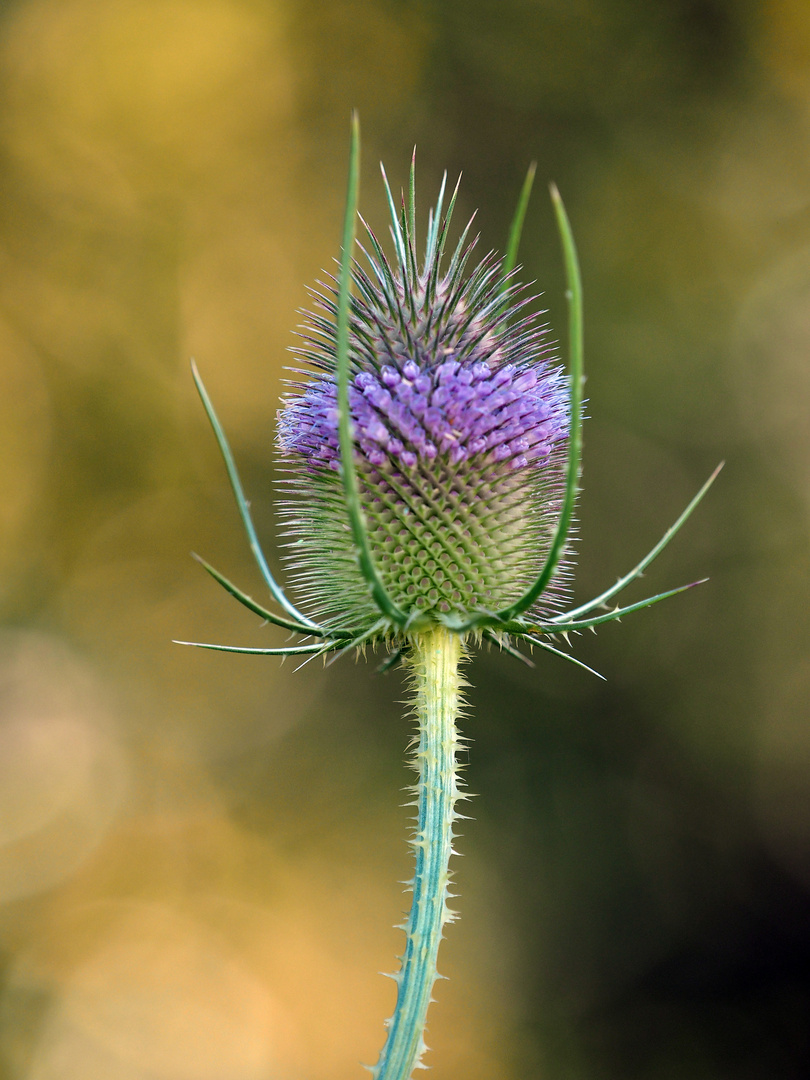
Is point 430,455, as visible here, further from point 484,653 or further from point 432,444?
point 484,653

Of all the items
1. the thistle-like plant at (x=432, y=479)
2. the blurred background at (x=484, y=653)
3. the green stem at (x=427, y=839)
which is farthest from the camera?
the blurred background at (x=484, y=653)

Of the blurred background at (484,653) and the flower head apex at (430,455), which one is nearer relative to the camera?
the flower head apex at (430,455)

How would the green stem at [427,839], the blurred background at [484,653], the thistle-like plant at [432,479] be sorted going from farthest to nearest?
the blurred background at [484,653]
the thistle-like plant at [432,479]
the green stem at [427,839]

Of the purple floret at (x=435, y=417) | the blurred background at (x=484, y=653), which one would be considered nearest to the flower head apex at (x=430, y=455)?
the purple floret at (x=435, y=417)

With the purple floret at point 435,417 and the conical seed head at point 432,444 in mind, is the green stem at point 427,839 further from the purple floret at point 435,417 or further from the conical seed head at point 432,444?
the purple floret at point 435,417

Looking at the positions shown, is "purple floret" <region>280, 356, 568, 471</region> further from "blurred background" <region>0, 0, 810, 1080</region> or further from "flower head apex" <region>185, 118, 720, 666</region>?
"blurred background" <region>0, 0, 810, 1080</region>

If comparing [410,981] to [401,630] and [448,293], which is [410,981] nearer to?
[401,630]

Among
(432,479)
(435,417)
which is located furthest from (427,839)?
(435,417)
